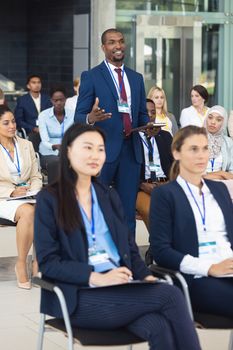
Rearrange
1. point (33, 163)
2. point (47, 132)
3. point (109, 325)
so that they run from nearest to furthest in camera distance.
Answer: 1. point (109, 325)
2. point (33, 163)
3. point (47, 132)

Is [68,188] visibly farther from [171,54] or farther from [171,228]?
[171,54]

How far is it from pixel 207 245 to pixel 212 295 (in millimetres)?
264

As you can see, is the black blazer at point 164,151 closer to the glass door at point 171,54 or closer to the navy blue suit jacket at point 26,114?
the navy blue suit jacket at point 26,114

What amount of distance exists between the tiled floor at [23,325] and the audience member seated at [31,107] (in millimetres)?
6604

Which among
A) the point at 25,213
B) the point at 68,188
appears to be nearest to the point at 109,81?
the point at 25,213

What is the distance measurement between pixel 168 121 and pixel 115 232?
8.23 metres

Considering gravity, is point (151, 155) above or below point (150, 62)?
below

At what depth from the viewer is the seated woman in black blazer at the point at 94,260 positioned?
4203 millimetres

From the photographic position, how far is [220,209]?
191 inches

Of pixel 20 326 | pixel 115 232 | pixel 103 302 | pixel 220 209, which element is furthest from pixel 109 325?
pixel 20 326

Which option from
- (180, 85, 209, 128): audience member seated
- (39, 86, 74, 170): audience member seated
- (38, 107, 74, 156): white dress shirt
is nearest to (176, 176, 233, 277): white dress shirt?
(39, 86, 74, 170): audience member seated

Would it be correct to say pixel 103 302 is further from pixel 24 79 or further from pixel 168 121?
pixel 24 79

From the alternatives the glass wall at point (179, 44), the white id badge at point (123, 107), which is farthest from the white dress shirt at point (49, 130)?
the glass wall at point (179, 44)

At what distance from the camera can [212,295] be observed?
4.67m
